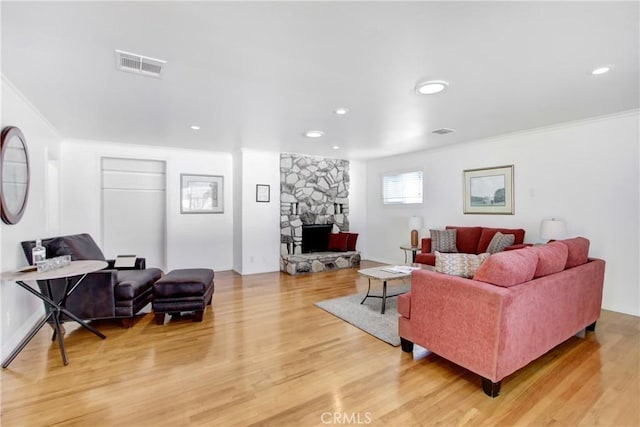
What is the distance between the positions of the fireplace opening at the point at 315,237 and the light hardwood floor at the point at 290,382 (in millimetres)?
3220

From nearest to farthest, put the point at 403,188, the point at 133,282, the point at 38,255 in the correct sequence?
the point at 38,255, the point at 133,282, the point at 403,188

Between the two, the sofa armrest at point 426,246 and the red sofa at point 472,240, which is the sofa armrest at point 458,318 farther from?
the sofa armrest at point 426,246

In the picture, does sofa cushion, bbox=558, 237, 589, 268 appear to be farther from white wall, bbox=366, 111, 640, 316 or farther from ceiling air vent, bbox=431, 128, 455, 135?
ceiling air vent, bbox=431, 128, 455, 135

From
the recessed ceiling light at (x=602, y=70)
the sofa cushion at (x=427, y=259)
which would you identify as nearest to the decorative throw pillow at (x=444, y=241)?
the sofa cushion at (x=427, y=259)

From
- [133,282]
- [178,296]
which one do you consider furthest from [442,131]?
[133,282]

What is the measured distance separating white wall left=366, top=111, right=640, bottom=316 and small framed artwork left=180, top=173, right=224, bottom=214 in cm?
427

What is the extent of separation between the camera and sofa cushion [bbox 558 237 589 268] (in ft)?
8.61

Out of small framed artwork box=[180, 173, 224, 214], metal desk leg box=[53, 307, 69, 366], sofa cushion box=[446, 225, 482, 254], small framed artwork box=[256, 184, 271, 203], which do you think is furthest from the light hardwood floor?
small framed artwork box=[256, 184, 271, 203]

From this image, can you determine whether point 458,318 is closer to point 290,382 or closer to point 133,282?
point 290,382

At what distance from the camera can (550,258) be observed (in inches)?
91.1

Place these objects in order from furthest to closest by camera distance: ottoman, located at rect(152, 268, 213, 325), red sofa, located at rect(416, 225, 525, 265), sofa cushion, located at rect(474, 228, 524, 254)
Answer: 1. red sofa, located at rect(416, 225, 525, 265)
2. sofa cushion, located at rect(474, 228, 524, 254)
3. ottoman, located at rect(152, 268, 213, 325)

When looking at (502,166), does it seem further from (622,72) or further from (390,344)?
(390,344)

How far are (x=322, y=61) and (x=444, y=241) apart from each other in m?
3.60

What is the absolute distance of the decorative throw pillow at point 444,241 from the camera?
15.6 ft
